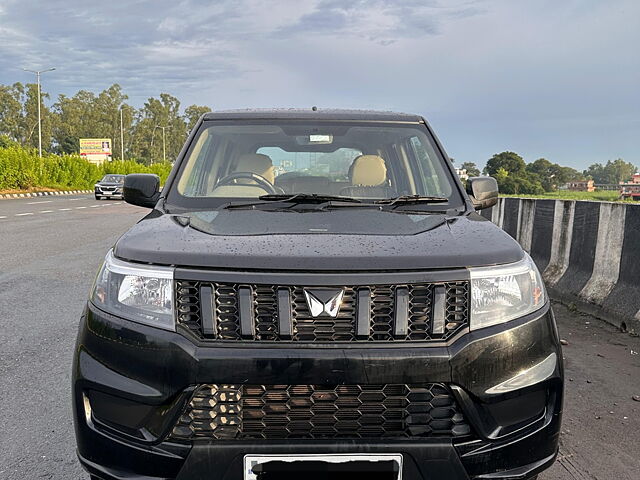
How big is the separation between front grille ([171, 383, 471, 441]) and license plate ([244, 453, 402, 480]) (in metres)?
0.06

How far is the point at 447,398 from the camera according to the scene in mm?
1927

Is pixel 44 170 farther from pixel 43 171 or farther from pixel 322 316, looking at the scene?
pixel 322 316

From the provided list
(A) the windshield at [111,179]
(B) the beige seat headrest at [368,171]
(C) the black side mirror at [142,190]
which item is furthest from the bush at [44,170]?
(B) the beige seat headrest at [368,171]

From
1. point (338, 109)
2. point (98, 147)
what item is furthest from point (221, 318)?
point (98, 147)

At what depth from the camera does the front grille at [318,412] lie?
1.89 meters

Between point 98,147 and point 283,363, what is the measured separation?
102 meters

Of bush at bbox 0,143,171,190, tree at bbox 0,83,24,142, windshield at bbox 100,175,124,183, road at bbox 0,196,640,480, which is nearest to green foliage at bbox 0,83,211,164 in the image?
tree at bbox 0,83,24,142

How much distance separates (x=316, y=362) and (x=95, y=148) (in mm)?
102620

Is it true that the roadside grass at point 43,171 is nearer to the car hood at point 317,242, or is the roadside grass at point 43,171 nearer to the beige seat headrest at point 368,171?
the beige seat headrest at point 368,171

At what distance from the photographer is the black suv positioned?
1.88 meters

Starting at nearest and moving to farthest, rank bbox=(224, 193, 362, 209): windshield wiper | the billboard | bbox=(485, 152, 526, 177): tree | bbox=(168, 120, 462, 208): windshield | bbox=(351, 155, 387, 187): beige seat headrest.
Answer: bbox=(224, 193, 362, 209): windshield wiper < bbox=(168, 120, 462, 208): windshield < bbox=(351, 155, 387, 187): beige seat headrest < bbox=(485, 152, 526, 177): tree < the billboard

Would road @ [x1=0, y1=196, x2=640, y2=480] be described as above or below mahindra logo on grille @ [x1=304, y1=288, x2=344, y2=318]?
below

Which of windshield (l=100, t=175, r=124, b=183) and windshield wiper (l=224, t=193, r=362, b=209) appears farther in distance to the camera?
windshield (l=100, t=175, r=124, b=183)

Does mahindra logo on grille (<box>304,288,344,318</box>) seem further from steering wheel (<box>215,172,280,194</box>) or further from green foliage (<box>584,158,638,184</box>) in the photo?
green foliage (<box>584,158,638,184</box>)
